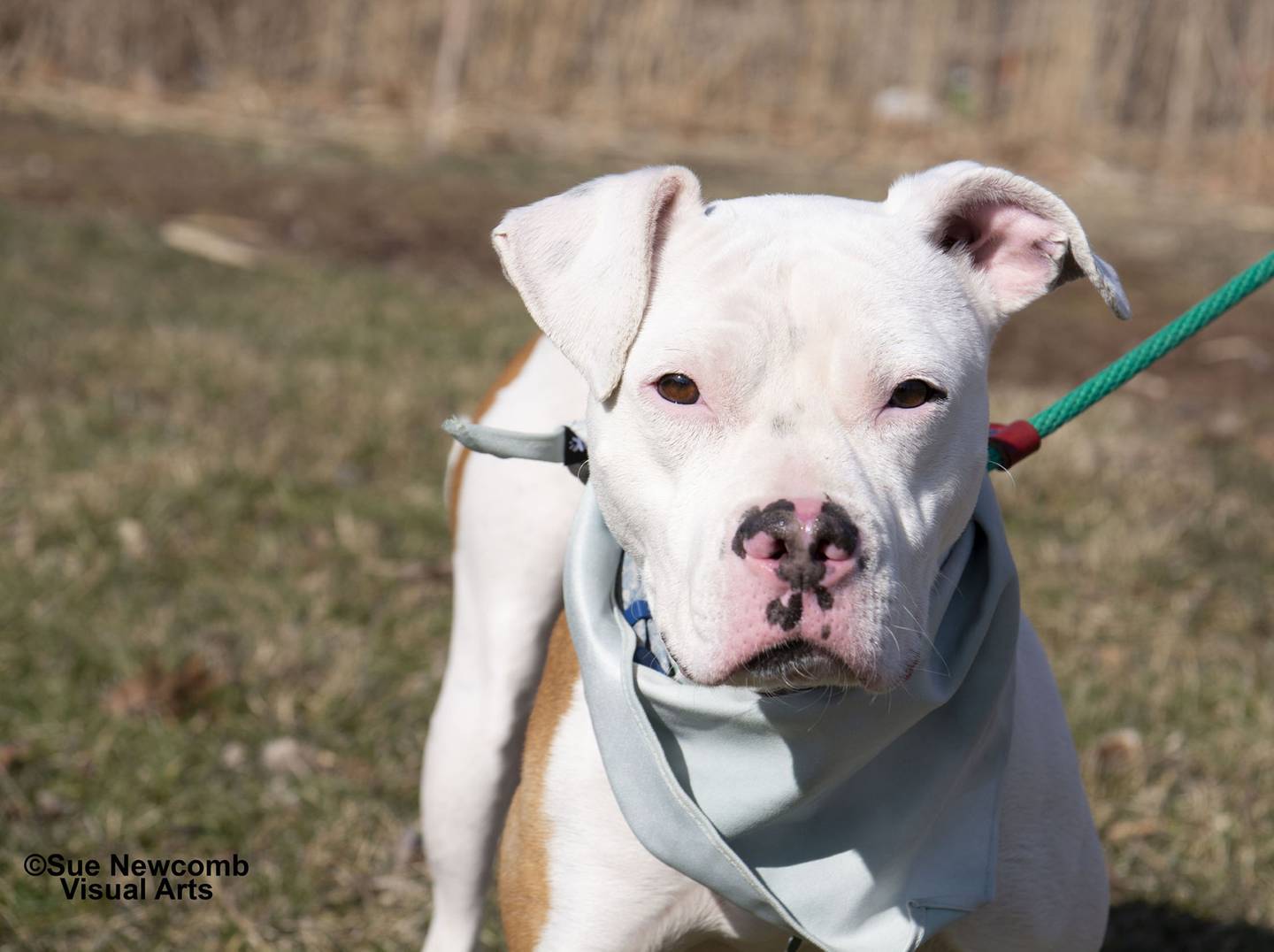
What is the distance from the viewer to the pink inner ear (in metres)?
2.27

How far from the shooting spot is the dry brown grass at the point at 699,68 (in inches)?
581

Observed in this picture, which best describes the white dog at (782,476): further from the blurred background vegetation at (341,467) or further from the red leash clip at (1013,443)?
the blurred background vegetation at (341,467)

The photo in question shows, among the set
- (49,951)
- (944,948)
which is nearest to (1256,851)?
(944,948)

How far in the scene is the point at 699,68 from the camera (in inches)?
633

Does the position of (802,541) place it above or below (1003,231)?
below

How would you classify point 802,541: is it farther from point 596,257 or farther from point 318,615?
point 318,615

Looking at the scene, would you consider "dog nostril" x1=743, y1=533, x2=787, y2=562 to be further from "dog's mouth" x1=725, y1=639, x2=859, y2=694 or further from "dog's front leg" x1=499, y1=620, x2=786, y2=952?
"dog's front leg" x1=499, y1=620, x2=786, y2=952

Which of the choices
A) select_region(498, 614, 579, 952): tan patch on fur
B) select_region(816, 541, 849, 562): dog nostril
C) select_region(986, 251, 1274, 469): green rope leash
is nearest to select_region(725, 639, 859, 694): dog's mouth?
select_region(816, 541, 849, 562): dog nostril

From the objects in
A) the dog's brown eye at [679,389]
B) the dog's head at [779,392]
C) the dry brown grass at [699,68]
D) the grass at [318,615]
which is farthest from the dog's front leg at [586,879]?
the dry brown grass at [699,68]

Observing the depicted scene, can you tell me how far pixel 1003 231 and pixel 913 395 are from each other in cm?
48

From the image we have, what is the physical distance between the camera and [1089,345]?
811 cm

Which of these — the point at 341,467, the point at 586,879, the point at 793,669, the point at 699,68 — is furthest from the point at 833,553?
the point at 699,68

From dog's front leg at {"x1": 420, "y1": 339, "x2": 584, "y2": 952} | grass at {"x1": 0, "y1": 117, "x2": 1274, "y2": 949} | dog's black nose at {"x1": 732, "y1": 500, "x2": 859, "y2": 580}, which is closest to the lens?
dog's black nose at {"x1": 732, "y1": 500, "x2": 859, "y2": 580}

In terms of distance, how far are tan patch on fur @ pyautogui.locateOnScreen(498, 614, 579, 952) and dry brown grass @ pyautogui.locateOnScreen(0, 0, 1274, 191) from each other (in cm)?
1246
